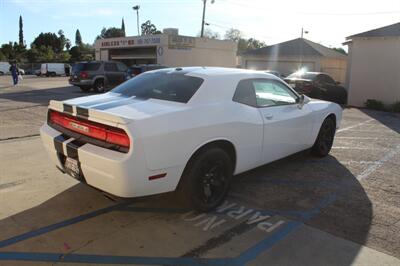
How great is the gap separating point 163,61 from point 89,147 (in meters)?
24.8

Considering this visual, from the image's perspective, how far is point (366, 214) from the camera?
4.49 m

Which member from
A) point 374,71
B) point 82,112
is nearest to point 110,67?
point 374,71

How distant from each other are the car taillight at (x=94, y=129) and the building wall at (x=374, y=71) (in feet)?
49.8

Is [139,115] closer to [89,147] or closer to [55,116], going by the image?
[89,147]

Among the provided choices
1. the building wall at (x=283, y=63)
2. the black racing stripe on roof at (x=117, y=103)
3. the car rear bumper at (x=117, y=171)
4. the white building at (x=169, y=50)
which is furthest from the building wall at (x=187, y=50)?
the car rear bumper at (x=117, y=171)

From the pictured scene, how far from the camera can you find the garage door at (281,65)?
30.2 meters

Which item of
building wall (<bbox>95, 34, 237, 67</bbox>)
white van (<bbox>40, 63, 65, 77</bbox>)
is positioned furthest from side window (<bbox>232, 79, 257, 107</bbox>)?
white van (<bbox>40, 63, 65, 77</bbox>)

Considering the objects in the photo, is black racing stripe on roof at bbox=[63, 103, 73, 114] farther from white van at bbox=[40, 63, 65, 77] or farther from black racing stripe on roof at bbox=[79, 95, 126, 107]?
white van at bbox=[40, 63, 65, 77]

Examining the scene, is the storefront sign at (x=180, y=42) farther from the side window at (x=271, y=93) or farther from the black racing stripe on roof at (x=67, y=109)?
the black racing stripe on roof at (x=67, y=109)

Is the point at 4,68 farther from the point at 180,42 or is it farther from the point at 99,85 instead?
the point at 99,85

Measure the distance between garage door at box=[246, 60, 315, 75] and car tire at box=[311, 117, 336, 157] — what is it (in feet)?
80.6

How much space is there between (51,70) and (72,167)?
163ft

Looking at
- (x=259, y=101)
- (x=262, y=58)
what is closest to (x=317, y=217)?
(x=259, y=101)

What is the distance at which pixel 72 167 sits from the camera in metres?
4.10
